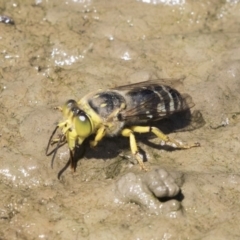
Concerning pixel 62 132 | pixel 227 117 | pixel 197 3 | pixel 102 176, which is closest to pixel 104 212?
pixel 102 176

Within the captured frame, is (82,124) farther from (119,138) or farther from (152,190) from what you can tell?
(152,190)

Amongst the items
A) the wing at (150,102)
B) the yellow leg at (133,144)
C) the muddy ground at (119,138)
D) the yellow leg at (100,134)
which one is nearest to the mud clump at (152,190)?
the muddy ground at (119,138)

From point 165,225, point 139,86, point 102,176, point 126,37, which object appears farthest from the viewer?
point 126,37

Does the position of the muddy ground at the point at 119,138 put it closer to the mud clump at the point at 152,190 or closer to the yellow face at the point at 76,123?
the mud clump at the point at 152,190

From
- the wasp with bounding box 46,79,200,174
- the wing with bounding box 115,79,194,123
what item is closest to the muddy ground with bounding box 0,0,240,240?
the wasp with bounding box 46,79,200,174

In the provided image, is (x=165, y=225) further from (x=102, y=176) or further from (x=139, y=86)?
(x=139, y=86)

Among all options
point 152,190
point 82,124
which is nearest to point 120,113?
point 82,124
